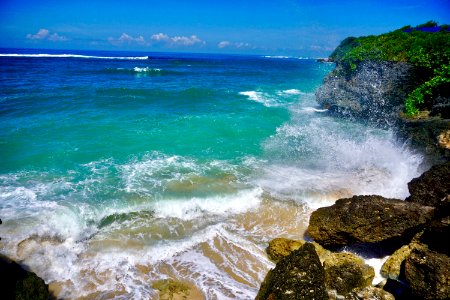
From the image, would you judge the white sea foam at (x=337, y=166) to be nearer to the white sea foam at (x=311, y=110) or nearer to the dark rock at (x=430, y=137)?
the dark rock at (x=430, y=137)

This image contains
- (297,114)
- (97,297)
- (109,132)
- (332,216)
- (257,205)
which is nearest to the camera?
(97,297)

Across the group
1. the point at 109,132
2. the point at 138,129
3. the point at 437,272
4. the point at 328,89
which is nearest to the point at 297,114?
the point at 328,89

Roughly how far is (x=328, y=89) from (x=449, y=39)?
867 centimetres

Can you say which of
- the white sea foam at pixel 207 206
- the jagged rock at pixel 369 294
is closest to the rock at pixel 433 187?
the jagged rock at pixel 369 294

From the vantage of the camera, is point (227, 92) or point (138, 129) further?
point (227, 92)

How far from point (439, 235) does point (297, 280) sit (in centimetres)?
294

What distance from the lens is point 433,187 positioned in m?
7.01

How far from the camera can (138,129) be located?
52.4ft

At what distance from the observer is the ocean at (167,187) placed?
661 cm

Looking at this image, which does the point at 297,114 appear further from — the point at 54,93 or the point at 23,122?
the point at 54,93

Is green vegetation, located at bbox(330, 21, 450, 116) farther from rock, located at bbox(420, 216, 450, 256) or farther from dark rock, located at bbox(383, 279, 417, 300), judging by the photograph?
dark rock, located at bbox(383, 279, 417, 300)

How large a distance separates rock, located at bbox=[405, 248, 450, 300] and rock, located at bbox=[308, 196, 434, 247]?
1.07m

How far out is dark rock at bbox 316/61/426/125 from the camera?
14.2 metres

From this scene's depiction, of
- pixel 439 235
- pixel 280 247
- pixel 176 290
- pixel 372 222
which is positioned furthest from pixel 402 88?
pixel 176 290
